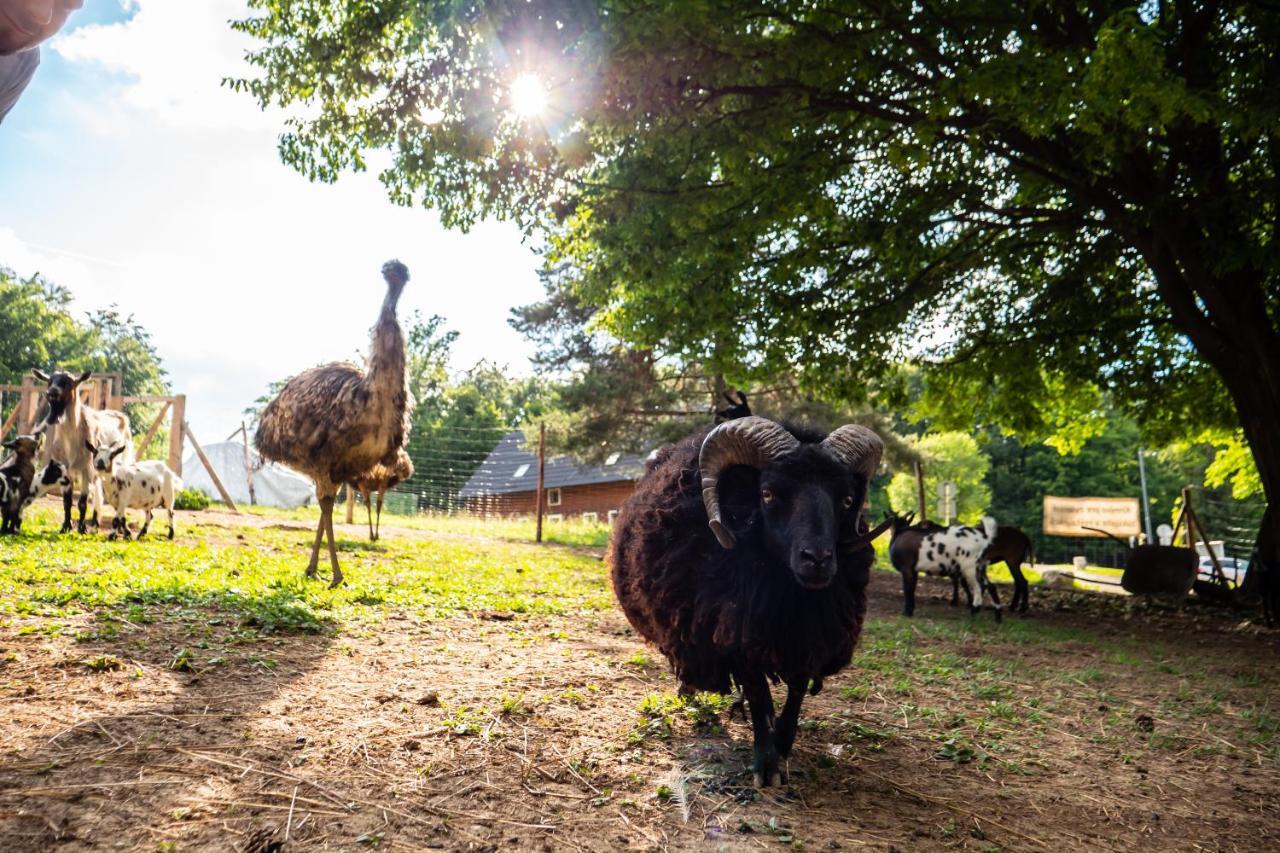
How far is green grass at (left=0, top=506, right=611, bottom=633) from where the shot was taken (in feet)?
19.5

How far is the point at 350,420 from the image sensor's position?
832 centimetres

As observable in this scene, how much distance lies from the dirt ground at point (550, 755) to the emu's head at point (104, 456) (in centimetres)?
588

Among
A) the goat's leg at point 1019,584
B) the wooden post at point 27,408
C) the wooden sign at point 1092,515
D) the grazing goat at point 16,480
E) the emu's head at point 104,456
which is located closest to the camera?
the grazing goat at point 16,480

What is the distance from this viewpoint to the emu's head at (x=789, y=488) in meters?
3.62

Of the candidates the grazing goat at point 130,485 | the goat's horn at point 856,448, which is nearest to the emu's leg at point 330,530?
the grazing goat at point 130,485

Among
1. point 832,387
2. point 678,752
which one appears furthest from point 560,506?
point 678,752

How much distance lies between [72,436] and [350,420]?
4.77 m

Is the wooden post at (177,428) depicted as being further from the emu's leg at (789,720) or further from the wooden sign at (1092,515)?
the wooden sign at (1092,515)

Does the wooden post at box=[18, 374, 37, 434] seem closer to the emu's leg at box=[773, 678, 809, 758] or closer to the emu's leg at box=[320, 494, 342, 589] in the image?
the emu's leg at box=[320, 494, 342, 589]

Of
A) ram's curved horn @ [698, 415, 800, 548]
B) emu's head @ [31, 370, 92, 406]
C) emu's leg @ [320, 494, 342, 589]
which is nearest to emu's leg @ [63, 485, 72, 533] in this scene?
emu's head @ [31, 370, 92, 406]

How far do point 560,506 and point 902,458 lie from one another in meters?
23.8

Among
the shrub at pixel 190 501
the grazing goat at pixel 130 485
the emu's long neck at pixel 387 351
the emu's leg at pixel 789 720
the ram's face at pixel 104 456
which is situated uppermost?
the emu's long neck at pixel 387 351

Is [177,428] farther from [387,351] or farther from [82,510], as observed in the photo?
[387,351]

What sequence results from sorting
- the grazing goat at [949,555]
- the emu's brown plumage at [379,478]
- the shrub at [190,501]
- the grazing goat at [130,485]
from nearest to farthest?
1. the emu's brown plumage at [379,478]
2. the grazing goat at [949,555]
3. the grazing goat at [130,485]
4. the shrub at [190,501]
